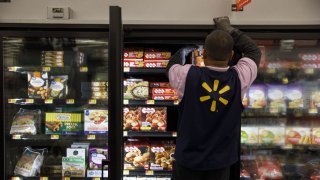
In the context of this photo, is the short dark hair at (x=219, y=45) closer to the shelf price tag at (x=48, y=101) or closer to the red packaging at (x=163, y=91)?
the red packaging at (x=163, y=91)

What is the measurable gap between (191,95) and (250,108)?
3.85 ft

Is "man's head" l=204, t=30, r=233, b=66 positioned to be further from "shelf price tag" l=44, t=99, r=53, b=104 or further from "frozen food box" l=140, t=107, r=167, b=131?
"shelf price tag" l=44, t=99, r=53, b=104

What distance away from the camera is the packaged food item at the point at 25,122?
2789mm

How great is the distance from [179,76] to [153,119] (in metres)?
1.20

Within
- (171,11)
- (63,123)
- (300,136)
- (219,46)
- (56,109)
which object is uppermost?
(171,11)

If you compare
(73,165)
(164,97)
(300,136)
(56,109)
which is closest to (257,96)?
(300,136)

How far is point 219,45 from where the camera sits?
1.76 m

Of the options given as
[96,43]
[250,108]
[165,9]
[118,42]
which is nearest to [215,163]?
[118,42]

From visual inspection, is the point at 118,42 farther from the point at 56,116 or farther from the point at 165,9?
the point at 56,116

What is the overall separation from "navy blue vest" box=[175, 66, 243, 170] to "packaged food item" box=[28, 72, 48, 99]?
149 centimetres

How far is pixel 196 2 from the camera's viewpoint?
98.7 inches

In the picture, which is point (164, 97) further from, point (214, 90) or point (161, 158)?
point (214, 90)

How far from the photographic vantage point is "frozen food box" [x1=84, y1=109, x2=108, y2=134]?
9.22 feet

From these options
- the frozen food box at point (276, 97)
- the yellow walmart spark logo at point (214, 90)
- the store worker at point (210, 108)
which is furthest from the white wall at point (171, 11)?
the yellow walmart spark logo at point (214, 90)
